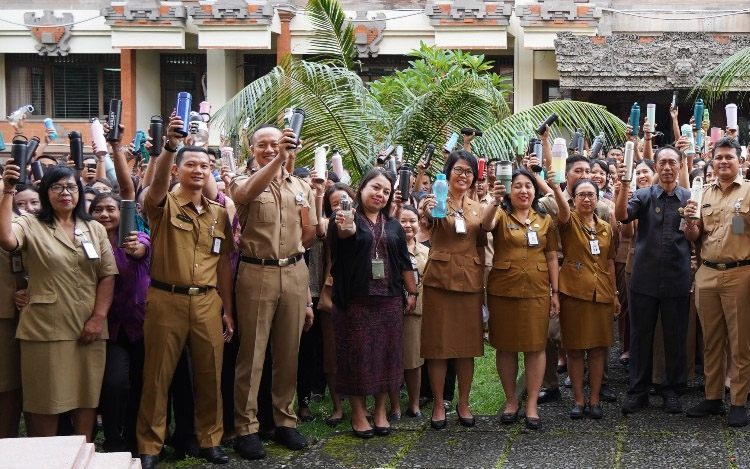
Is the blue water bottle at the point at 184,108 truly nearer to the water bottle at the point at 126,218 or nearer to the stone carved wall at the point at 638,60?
the water bottle at the point at 126,218

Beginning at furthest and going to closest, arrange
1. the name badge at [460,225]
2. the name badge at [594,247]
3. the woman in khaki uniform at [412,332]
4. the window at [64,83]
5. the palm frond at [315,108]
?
1. the window at [64,83]
2. the palm frond at [315,108]
3. the woman in khaki uniform at [412,332]
4. the name badge at [594,247]
5. the name badge at [460,225]

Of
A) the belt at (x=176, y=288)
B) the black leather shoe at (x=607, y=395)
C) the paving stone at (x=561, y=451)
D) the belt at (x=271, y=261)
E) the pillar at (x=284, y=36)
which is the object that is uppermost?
the pillar at (x=284, y=36)

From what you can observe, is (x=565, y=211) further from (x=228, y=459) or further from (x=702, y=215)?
(x=228, y=459)

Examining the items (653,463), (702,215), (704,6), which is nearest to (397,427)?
(653,463)

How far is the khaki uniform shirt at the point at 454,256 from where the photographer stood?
22.8 ft

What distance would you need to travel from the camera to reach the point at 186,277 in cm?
598

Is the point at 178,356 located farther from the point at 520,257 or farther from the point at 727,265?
the point at 727,265

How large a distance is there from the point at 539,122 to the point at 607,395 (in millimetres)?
3794

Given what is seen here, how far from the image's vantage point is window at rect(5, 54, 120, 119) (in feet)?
73.6

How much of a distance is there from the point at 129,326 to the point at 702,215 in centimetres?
391

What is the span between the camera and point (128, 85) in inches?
856

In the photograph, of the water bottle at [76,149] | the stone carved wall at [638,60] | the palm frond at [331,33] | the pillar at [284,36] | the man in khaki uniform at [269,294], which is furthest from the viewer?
the pillar at [284,36]

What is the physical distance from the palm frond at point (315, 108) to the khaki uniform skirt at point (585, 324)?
11.7 ft

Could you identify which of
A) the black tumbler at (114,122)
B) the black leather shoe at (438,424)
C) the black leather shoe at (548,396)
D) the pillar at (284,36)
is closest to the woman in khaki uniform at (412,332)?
the black leather shoe at (438,424)
